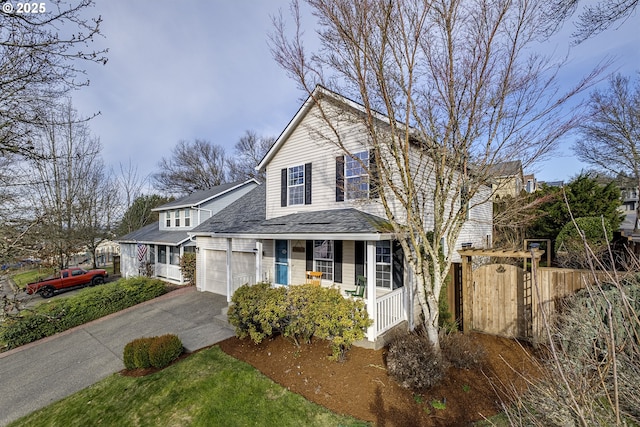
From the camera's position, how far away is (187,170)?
3753cm

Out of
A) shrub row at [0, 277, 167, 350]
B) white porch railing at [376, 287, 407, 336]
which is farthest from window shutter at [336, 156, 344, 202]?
shrub row at [0, 277, 167, 350]

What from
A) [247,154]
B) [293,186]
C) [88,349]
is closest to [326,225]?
[293,186]

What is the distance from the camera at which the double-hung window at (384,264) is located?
9.10 m

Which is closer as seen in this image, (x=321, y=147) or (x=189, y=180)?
(x=321, y=147)

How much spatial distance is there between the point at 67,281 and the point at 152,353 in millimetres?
15832

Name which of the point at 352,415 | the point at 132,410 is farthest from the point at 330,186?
the point at 132,410

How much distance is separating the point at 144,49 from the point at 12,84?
15.3 ft

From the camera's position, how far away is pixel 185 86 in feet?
40.7

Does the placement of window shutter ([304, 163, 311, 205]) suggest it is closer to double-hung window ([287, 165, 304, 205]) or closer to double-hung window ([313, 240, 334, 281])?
double-hung window ([287, 165, 304, 205])

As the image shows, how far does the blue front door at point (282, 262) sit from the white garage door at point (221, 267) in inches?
64.7

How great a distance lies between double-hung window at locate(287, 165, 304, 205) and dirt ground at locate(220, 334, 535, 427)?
5436mm

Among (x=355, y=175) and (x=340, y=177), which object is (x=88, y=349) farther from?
(x=355, y=175)

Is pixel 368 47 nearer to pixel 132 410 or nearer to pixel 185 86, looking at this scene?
pixel 132 410

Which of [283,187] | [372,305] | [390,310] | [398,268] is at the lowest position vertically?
[390,310]
